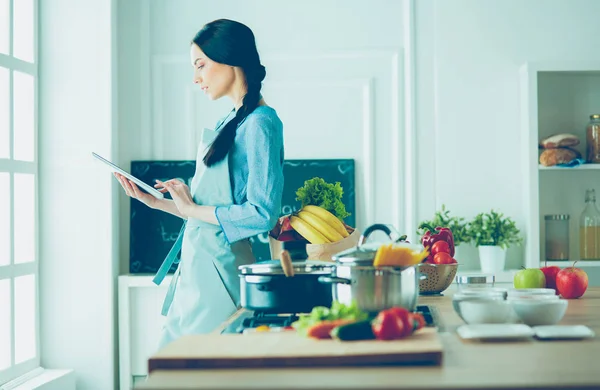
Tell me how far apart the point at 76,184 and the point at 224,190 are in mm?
1873

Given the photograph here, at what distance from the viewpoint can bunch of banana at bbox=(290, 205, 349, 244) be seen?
7.53ft

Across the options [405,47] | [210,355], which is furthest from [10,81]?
[210,355]

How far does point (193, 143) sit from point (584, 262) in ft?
6.79

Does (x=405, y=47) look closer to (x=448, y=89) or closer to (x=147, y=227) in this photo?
(x=448, y=89)

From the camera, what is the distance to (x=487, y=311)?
5.33 ft

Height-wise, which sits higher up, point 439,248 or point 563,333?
point 439,248

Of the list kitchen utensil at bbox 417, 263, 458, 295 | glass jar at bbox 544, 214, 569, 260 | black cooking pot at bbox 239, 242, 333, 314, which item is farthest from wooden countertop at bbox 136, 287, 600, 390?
glass jar at bbox 544, 214, 569, 260

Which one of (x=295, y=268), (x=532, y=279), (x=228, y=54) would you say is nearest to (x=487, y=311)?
(x=295, y=268)

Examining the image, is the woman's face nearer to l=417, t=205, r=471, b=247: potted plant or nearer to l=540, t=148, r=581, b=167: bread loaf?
l=417, t=205, r=471, b=247: potted plant

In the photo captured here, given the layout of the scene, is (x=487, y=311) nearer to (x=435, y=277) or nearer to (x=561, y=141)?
(x=435, y=277)

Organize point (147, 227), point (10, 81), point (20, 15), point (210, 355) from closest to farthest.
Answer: point (210, 355), point (10, 81), point (20, 15), point (147, 227)

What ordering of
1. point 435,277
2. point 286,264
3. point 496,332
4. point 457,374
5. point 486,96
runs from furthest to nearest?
point 486,96 → point 435,277 → point 286,264 → point 496,332 → point 457,374

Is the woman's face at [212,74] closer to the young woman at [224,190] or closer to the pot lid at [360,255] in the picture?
the young woman at [224,190]

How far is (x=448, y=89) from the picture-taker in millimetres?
4152
